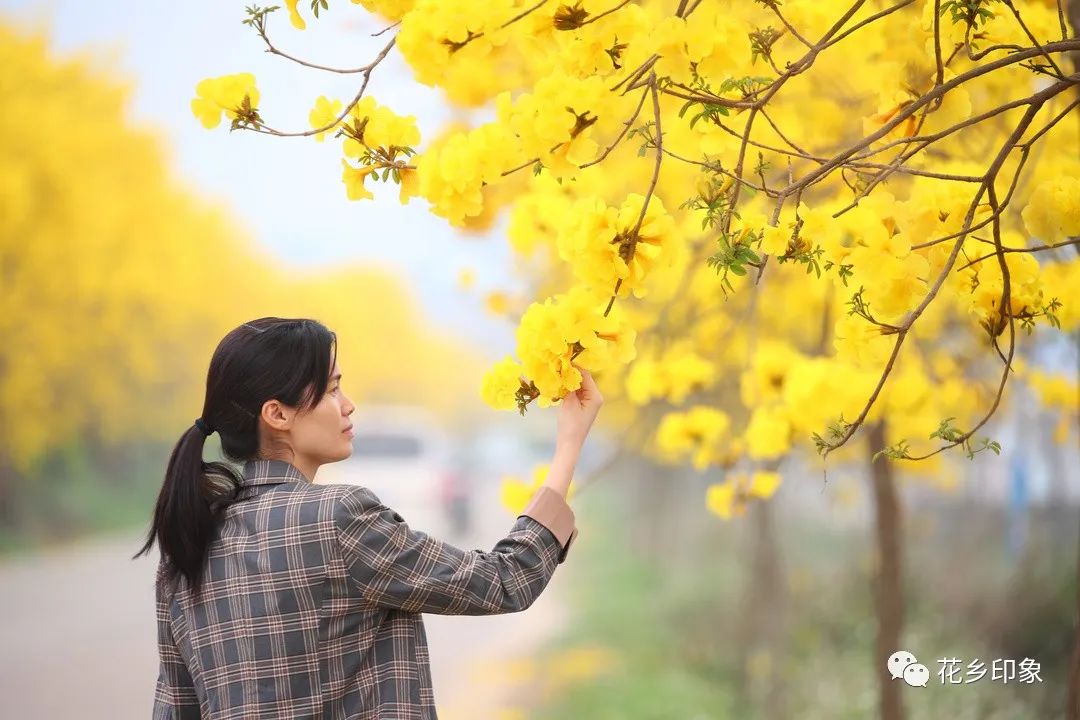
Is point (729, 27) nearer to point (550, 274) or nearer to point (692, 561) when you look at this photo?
point (550, 274)

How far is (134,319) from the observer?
11.3m

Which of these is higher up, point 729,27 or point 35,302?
point 35,302

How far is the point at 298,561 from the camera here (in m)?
1.31

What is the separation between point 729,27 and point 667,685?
452cm

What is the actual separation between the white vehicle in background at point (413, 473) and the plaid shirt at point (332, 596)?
9979 millimetres

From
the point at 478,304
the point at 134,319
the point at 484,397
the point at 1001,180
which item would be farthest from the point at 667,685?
the point at 134,319

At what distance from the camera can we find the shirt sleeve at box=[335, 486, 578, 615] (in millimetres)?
1302

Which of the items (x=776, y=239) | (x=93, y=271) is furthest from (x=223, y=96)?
(x=93, y=271)

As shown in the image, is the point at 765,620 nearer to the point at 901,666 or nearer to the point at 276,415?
the point at 901,666

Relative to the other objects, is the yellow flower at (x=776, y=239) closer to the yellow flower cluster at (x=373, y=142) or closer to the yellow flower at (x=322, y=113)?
the yellow flower cluster at (x=373, y=142)

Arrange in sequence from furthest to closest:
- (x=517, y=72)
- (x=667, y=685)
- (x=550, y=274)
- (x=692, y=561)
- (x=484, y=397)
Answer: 1. (x=692, y=561)
2. (x=667, y=685)
3. (x=550, y=274)
4. (x=517, y=72)
5. (x=484, y=397)

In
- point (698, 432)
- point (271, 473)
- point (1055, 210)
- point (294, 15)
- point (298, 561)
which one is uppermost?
point (294, 15)

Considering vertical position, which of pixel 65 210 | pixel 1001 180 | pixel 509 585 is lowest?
pixel 509 585

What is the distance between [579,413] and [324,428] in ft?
1.04
